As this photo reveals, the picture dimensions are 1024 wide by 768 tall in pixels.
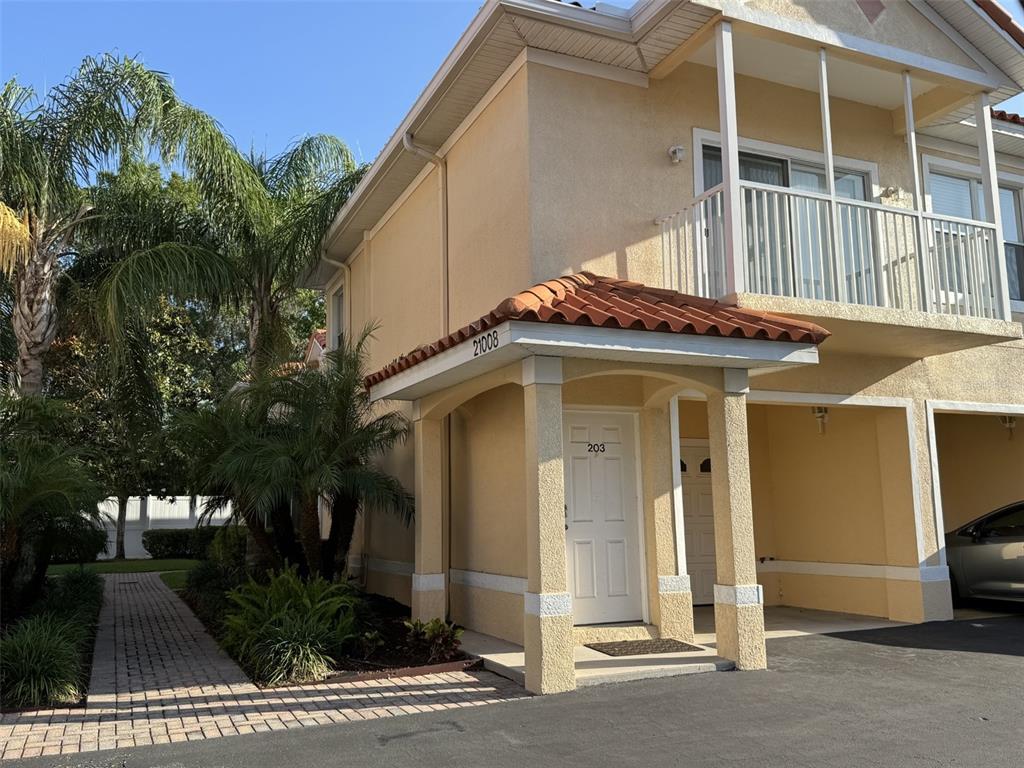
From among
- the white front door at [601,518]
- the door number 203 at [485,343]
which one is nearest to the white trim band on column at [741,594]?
the white front door at [601,518]

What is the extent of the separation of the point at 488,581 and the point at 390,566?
341cm

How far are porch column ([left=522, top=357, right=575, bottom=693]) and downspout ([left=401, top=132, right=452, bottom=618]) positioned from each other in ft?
10.9

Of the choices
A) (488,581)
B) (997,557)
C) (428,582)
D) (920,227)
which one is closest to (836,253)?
(920,227)

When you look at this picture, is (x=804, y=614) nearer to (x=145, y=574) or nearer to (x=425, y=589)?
(x=425, y=589)

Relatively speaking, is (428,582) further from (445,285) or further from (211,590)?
(211,590)

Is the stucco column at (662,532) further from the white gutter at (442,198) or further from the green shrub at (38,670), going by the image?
the green shrub at (38,670)

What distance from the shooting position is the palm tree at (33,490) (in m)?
9.06

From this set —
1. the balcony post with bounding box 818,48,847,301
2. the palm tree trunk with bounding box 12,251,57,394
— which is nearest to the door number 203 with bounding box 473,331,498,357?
the balcony post with bounding box 818,48,847,301

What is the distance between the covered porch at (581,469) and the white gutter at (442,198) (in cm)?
136

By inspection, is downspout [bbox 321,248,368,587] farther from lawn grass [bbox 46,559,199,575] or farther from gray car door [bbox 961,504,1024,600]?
lawn grass [bbox 46,559,199,575]

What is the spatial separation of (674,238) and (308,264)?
7.57m

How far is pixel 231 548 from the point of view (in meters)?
14.8

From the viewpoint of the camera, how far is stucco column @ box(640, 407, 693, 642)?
29.1 feet

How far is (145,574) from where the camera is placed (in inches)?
817
